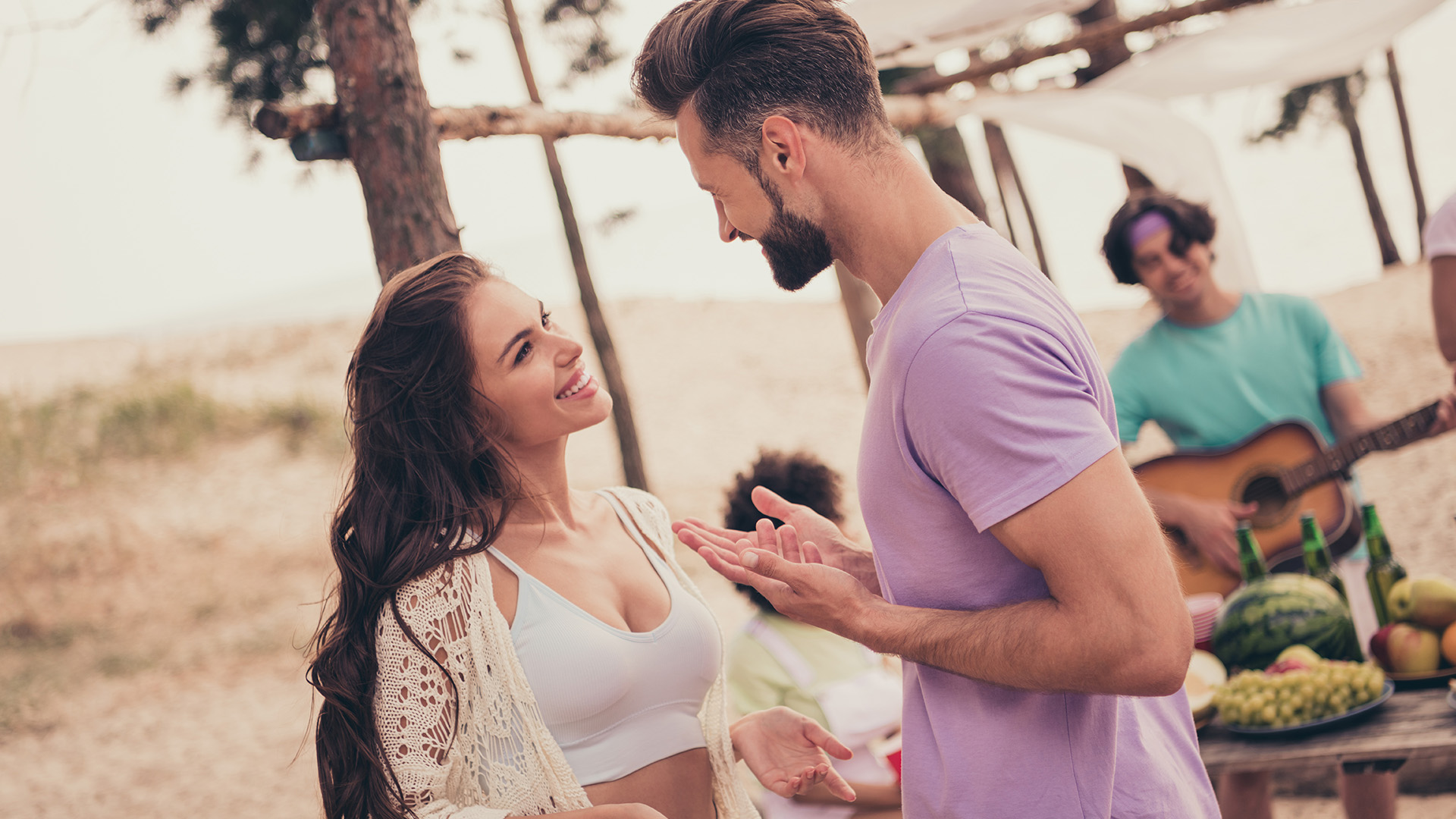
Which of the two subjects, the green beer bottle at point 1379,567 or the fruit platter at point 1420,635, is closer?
the fruit platter at point 1420,635

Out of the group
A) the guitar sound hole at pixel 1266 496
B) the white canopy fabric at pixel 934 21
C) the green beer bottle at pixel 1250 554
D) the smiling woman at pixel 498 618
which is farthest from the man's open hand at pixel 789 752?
the white canopy fabric at pixel 934 21

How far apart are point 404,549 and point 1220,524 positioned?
117 inches

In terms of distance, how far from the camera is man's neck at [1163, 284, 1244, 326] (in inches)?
155

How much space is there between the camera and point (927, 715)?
65.5 inches

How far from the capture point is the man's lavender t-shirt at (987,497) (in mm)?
1349

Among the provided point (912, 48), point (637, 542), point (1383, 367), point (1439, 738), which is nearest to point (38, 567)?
point (912, 48)

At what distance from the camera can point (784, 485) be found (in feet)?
11.6

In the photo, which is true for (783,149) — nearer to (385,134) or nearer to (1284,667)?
(385,134)

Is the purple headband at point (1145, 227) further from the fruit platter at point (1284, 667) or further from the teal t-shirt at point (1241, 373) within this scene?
the fruit platter at point (1284, 667)

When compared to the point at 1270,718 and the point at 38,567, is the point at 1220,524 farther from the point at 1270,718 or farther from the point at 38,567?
the point at 38,567

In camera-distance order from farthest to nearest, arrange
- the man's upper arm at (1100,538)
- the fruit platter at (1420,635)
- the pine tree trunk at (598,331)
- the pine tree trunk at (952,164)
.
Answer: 1. the pine tree trunk at (598,331)
2. the pine tree trunk at (952,164)
3. the fruit platter at (1420,635)
4. the man's upper arm at (1100,538)

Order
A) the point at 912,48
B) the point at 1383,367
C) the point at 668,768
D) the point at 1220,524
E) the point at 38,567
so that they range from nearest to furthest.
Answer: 1. the point at 668,768
2. the point at 1220,524
3. the point at 912,48
4. the point at 1383,367
5. the point at 38,567

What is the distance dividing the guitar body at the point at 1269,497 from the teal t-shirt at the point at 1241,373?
0.07 m

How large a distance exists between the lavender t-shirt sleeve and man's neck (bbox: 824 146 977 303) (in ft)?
0.88
